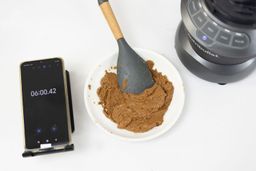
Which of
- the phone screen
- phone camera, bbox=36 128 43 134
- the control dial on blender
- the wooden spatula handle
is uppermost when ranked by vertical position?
the wooden spatula handle

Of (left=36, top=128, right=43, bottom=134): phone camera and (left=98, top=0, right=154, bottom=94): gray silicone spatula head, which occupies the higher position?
(left=98, top=0, right=154, bottom=94): gray silicone spatula head

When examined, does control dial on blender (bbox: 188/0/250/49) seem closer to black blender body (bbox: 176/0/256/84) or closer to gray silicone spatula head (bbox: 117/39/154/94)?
black blender body (bbox: 176/0/256/84)

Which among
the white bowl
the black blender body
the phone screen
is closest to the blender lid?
the black blender body

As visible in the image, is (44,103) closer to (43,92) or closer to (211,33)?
(43,92)

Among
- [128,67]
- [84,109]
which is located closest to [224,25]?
[128,67]

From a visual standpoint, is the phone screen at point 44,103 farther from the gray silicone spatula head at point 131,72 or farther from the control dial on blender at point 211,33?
the control dial on blender at point 211,33

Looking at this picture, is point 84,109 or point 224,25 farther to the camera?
point 84,109

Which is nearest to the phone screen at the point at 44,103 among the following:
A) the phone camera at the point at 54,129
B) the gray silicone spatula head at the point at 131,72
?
the phone camera at the point at 54,129
